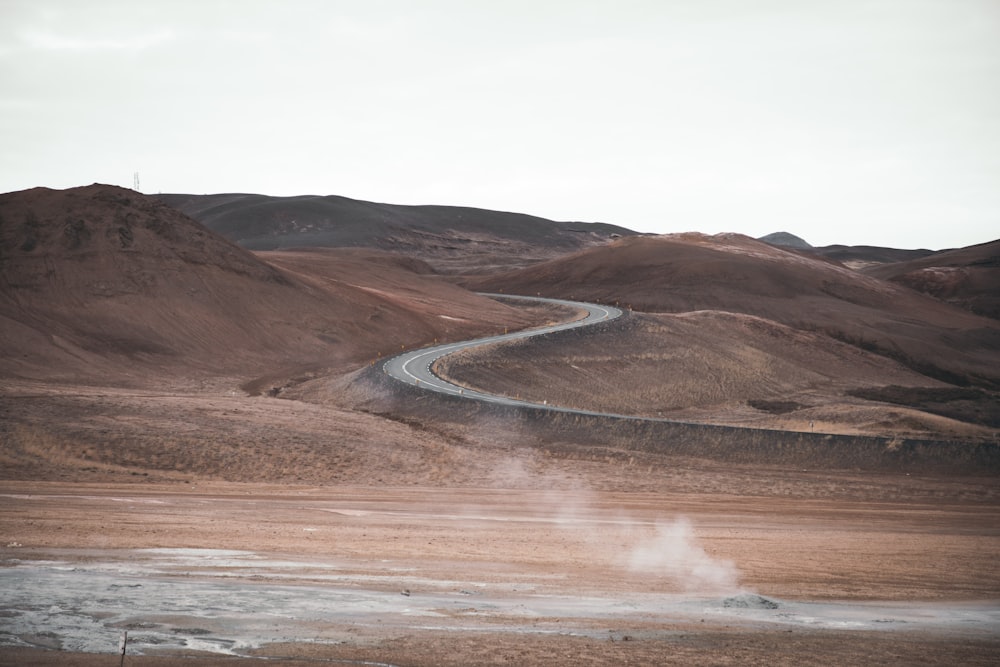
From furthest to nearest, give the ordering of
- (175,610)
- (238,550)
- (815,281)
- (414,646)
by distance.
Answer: (815,281) < (238,550) < (175,610) < (414,646)

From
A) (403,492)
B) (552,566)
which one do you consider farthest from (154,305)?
(552,566)

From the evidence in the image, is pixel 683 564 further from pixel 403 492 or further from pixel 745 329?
pixel 745 329

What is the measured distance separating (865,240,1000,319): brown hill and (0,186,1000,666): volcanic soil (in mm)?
60534

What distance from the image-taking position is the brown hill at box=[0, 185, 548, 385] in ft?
189

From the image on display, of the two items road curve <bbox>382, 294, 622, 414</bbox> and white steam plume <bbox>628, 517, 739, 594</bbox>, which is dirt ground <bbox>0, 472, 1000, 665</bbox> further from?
road curve <bbox>382, 294, 622, 414</bbox>

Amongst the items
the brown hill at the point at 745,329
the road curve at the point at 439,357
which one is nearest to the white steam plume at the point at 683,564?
the road curve at the point at 439,357

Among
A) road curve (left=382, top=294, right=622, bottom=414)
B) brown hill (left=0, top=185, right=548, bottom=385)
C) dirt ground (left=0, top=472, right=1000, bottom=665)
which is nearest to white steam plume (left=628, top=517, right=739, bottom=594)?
dirt ground (left=0, top=472, right=1000, bottom=665)

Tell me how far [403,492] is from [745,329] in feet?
186

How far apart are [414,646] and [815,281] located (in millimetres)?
114518

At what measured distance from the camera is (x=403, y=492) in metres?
29.9

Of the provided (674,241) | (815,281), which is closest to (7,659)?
(815,281)

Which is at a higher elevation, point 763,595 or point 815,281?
point 815,281

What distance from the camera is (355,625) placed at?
13766mm

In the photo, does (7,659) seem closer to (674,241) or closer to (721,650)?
(721,650)
